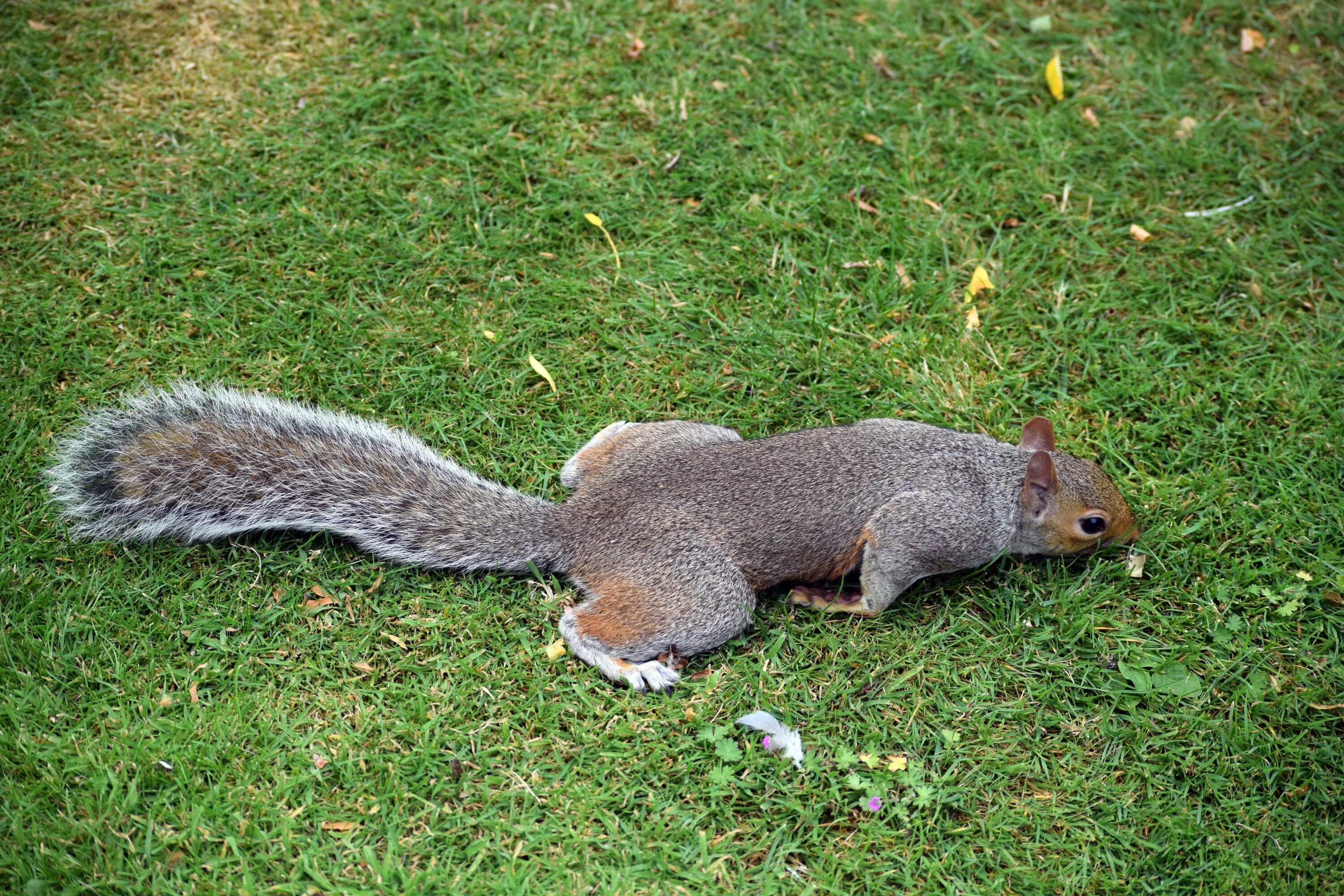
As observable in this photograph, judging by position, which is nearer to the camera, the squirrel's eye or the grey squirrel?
the grey squirrel

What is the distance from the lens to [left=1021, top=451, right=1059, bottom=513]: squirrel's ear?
3.15 meters

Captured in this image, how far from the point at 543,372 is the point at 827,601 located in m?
1.36

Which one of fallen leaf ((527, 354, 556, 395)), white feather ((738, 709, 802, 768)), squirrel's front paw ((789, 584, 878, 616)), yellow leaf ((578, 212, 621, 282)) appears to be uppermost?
yellow leaf ((578, 212, 621, 282))

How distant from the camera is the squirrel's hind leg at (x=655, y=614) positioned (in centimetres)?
298

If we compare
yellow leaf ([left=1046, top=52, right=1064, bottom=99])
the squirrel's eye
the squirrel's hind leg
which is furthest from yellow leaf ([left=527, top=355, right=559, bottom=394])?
yellow leaf ([left=1046, top=52, right=1064, bottom=99])

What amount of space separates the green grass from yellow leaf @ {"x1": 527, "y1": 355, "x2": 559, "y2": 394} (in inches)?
1.6

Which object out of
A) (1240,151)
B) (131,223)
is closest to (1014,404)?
(1240,151)

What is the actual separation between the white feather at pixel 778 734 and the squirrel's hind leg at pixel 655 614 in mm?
247

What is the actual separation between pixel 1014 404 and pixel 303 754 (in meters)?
2.74

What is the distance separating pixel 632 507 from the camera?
3.06 m

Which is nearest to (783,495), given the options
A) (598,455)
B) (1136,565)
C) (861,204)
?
(598,455)

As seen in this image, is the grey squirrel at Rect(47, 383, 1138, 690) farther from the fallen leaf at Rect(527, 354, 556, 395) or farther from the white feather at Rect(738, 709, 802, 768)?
the fallen leaf at Rect(527, 354, 556, 395)

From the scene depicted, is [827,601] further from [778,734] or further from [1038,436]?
[1038,436]

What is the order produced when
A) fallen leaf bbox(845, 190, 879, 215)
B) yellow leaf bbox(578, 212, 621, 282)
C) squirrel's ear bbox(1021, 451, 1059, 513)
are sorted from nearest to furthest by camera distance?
squirrel's ear bbox(1021, 451, 1059, 513)
yellow leaf bbox(578, 212, 621, 282)
fallen leaf bbox(845, 190, 879, 215)
